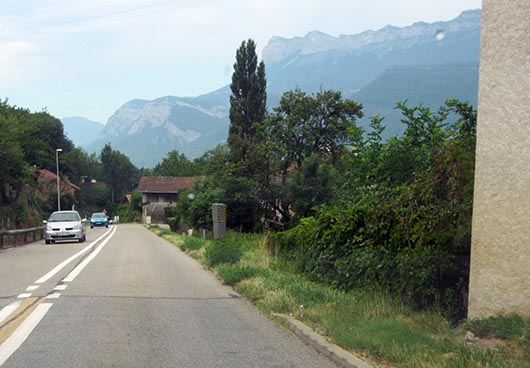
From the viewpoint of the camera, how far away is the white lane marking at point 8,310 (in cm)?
870

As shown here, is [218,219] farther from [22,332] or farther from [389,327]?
[389,327]

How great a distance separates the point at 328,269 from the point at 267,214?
84.5 ft

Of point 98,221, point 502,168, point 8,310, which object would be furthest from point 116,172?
point 502,168

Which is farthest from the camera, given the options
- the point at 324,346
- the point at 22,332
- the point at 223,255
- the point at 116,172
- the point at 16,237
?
the point at 116,172

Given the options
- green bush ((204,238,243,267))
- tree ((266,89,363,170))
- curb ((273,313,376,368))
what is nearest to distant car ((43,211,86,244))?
tree ((266,89,363,170))

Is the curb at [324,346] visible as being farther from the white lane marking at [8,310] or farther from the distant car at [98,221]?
the distant car at [98,221]

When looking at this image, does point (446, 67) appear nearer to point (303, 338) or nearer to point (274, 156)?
point (274, 156)

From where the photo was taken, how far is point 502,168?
25.1ft

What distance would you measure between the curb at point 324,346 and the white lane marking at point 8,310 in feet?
12.7

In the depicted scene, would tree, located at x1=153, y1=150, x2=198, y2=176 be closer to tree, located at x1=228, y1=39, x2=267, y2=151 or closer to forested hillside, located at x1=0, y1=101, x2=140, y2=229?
forested hillside, located at x1=0, y1=101, x2=140, y2=229

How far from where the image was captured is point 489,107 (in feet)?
25.9

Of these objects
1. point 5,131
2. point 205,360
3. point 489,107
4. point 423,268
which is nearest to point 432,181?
point 423,268

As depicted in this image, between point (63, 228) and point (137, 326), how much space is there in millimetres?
21588

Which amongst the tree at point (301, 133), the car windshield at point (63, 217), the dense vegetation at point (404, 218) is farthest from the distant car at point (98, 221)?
the dense vegetation at point (404, 218)
